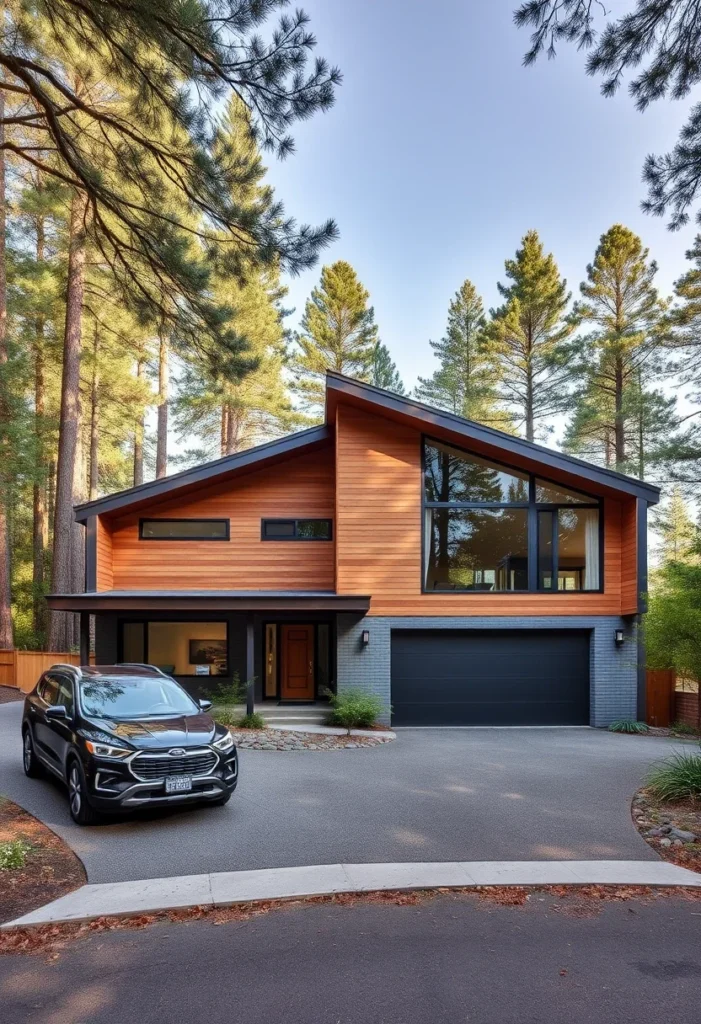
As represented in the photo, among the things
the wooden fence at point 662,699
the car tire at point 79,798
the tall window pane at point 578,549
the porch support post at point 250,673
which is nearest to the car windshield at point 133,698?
the car tire at point 79,798

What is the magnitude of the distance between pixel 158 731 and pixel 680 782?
5.88m

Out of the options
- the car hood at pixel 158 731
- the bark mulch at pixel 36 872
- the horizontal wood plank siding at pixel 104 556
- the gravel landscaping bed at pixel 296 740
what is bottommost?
the gravel landscaping bed at pixel 296 740

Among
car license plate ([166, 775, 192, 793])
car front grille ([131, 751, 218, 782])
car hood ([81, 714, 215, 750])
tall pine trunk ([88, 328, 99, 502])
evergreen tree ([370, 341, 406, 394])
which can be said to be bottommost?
car license plate ([166, 775, 192, 793])

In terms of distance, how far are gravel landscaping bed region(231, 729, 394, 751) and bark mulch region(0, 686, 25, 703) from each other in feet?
26.3

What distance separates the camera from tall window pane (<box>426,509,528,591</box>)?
46.7 feet

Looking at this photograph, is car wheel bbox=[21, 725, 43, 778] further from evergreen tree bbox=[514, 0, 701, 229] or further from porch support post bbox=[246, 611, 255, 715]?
evergreen tree bbox=[514, 0, 701, 229]

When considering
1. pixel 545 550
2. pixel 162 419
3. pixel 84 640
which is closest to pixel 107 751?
pixel 84 640

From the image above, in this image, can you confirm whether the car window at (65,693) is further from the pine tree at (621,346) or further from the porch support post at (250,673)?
the pine tree at (621,346)

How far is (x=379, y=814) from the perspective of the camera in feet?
23.6

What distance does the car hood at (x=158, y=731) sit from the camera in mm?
6633

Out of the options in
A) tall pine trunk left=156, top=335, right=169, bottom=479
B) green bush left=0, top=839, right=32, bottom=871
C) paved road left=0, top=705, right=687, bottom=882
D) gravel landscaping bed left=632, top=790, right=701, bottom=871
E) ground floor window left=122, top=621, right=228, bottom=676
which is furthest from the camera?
tall pine trunk left=156, top=335, right=169, bottom=479

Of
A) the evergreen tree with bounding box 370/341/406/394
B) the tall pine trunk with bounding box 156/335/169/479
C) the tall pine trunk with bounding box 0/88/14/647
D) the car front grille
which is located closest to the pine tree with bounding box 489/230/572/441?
the evergreen tree with bounding box 370/341/406/394

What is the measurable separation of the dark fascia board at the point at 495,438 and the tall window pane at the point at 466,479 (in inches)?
30.1

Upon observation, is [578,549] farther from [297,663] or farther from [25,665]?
[25,665]
